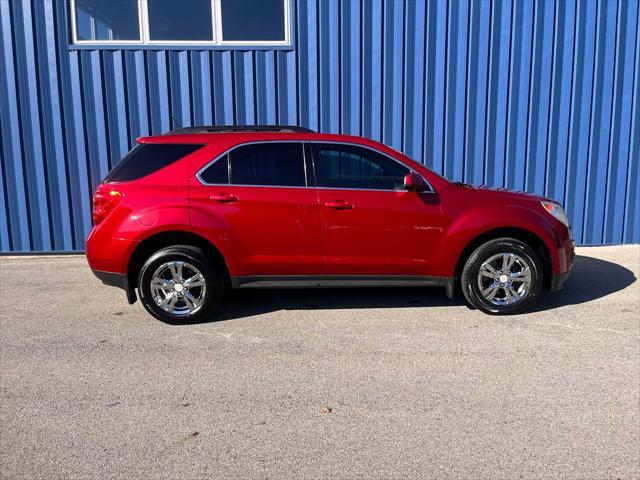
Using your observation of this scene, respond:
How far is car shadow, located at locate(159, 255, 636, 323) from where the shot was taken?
4.99 m

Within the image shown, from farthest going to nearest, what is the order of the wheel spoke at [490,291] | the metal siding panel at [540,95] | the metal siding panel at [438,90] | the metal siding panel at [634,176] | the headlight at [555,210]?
the metal siding panel at [634,176]
the metal siding panel at [540,95]
the metal siding panel at [438,90]
the headlight at [555,210]
the wheel spoke at [490,291]

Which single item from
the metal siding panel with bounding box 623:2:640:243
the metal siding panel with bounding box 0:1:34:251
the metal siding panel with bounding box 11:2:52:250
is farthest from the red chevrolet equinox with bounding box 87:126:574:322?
the metal siding panel with bounding box 623:2:640:243

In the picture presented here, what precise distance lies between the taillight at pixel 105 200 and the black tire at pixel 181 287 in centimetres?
59

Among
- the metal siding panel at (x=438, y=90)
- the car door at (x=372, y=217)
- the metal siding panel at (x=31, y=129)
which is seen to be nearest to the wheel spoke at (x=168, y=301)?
the car door at (x=372, y=217)

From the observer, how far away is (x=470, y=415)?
2.91 m

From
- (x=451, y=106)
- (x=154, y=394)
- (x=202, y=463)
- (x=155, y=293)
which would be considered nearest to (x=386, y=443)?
(x=202, y=463)

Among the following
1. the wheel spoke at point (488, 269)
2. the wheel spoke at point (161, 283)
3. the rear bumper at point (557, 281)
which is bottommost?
the rear bumper at point (557, 281)

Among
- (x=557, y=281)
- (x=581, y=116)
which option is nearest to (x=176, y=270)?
(x=557, y=281)

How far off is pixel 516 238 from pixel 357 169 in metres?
1.72

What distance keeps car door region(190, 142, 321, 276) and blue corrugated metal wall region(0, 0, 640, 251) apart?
320cm

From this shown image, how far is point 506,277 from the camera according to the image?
4.60 metres

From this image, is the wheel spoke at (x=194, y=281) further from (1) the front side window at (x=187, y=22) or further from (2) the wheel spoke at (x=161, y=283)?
(1) the front side window at (x=187, y=22)

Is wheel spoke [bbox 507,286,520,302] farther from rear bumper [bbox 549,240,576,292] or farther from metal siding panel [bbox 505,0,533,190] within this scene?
metal siding panel [bbox 505,0,533,190]

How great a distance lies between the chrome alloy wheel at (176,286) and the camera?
443 cm
